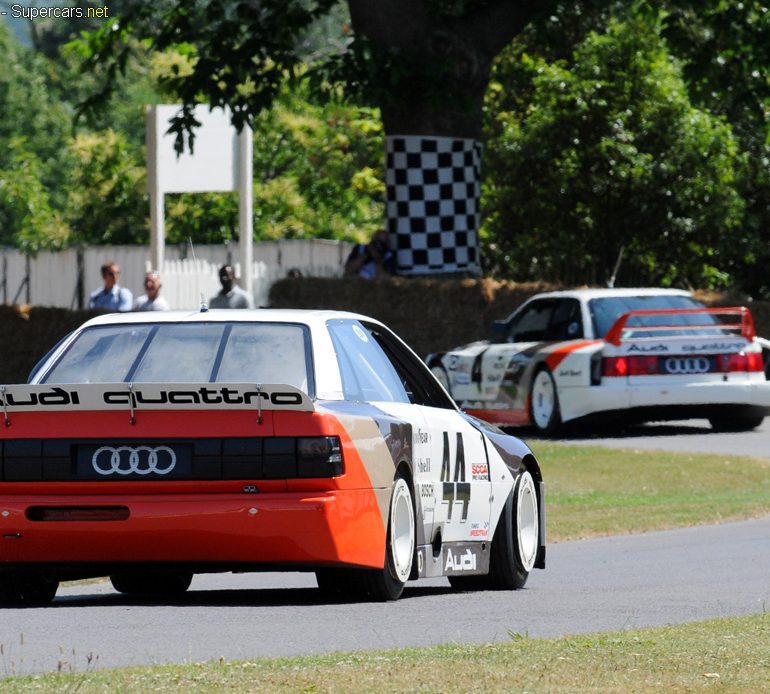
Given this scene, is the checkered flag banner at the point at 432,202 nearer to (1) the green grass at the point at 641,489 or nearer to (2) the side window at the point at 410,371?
(1) the green grass at the point at 641,489

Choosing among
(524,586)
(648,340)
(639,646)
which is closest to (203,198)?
(648,340)

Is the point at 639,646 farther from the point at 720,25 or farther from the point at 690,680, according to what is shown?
the point at 720,25

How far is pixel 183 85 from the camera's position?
2592 cm

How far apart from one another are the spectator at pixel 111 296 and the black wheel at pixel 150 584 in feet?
42.9

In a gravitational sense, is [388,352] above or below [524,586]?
above

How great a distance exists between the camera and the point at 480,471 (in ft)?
33.1

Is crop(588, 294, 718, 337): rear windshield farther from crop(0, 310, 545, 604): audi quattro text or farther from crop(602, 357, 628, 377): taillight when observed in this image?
crop(0, 310, 545, 604): audi quattro text

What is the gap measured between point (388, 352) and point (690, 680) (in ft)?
12.1

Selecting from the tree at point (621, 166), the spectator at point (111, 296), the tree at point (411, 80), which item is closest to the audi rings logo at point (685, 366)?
the tree at point (411, 80)

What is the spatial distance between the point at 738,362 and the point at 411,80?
5.72m

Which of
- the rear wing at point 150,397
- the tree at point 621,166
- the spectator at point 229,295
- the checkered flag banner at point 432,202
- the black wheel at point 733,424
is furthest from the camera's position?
the tree at point 621,166

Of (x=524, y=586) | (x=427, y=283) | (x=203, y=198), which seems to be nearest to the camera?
(x=524, y=586)

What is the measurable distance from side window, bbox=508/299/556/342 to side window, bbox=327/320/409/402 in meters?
12.9

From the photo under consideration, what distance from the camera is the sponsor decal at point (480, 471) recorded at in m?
10.0
